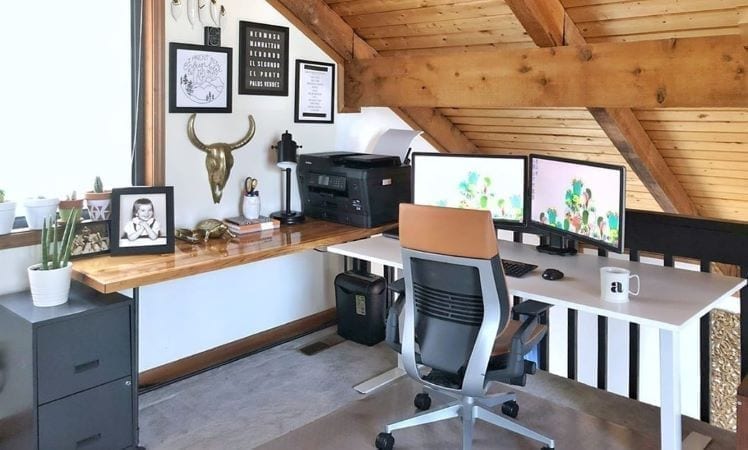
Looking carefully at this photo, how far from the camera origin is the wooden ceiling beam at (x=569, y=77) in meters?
2.60

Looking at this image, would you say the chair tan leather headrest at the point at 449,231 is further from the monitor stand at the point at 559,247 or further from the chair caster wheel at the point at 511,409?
the chair caster wheel at the point at 511,409

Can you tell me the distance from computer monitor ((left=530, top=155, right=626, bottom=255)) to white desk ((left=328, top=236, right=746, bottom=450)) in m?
0.13

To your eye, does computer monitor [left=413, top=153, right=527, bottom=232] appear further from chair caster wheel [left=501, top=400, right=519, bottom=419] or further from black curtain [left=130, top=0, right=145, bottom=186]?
black curtain [left=130, top=0, right=145, bottom=186]

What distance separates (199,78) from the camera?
3113 mm

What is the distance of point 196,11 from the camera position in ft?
10.1

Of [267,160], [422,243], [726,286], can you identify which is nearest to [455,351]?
[422,243]

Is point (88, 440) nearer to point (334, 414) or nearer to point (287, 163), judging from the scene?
point (334, 414)

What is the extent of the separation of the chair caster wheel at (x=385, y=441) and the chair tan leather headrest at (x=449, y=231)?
0.78m

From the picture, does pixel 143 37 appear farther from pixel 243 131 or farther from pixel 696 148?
pixel 696 148

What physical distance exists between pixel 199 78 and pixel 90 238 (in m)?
0.99

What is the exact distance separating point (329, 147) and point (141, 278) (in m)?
1.82

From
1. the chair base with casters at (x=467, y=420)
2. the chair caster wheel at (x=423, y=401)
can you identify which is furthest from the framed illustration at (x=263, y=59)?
the chair base with casters at (x=467, y=420)

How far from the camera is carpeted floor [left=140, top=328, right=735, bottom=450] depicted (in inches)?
101

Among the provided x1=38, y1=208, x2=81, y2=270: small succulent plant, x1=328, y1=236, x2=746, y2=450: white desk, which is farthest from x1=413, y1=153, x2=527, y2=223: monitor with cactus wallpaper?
x1=38, y1=208, x2=81, y2=270: small succulent plant
